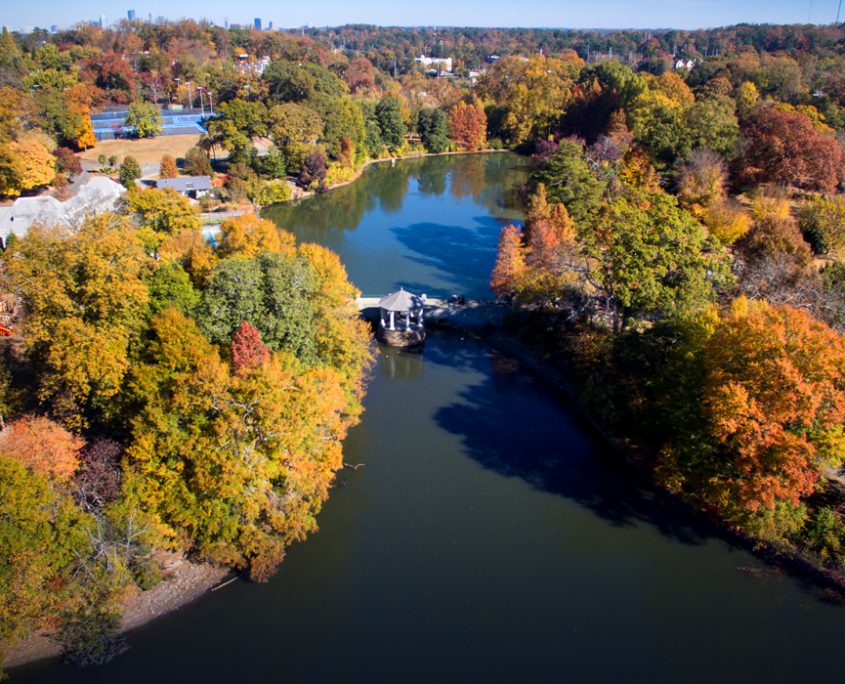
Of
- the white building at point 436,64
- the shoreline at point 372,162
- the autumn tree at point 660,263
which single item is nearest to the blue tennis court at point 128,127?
the shoreline at point 372,162

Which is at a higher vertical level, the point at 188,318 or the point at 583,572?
the point at 188,318

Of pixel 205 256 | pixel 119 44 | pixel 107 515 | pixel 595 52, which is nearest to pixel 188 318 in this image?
pixel 205 256

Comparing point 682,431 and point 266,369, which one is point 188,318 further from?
point 682,431

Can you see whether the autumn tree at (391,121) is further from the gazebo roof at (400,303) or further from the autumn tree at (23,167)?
the gazebo roof at (400,303)

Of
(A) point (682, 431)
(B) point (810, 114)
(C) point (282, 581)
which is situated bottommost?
(C) point (282, 581)

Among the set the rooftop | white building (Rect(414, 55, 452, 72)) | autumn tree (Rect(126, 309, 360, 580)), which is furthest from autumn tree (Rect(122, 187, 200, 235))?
white building (Rect(414, 55, 452, 72))

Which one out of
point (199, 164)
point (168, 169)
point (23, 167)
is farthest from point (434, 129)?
point (23, 167)
